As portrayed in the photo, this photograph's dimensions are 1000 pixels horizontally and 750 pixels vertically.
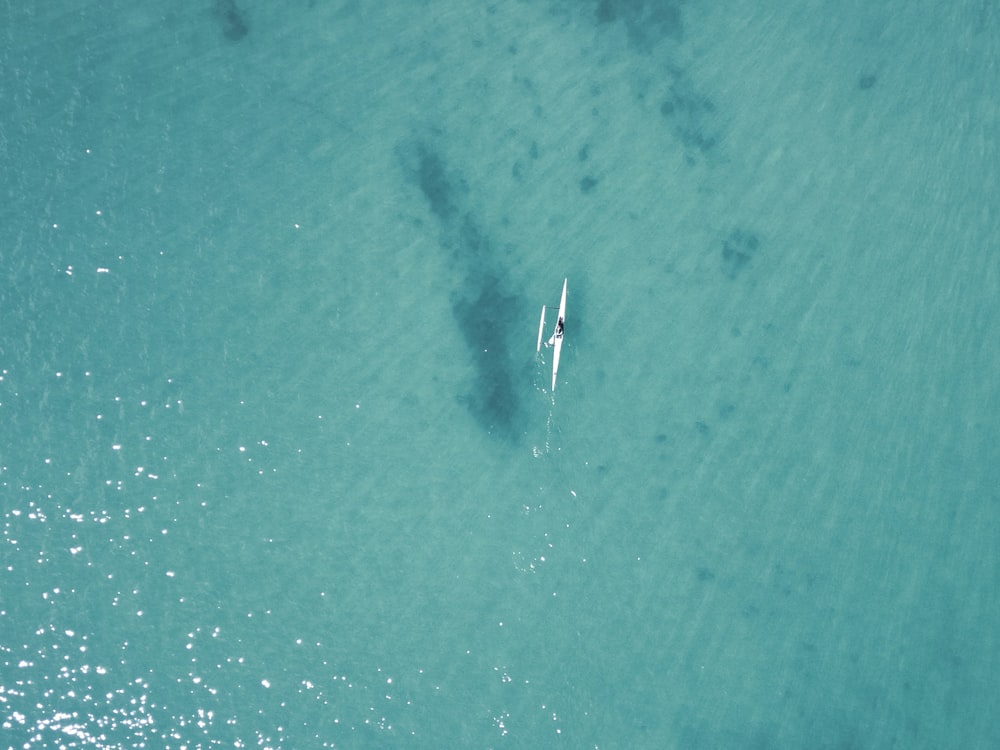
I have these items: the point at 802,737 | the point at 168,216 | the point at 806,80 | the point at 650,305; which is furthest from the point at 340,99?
the point at 802,737

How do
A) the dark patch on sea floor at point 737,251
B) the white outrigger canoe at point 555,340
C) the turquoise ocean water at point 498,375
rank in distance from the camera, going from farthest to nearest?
the dark patch on sea floor at point 737,251, the white outrigger canoe at point 555,340, the turquoise ocean water at point 498,375

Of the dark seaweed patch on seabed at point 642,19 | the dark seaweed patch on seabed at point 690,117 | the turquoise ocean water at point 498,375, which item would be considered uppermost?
the dark seaweed patch on seabed at point 642,19

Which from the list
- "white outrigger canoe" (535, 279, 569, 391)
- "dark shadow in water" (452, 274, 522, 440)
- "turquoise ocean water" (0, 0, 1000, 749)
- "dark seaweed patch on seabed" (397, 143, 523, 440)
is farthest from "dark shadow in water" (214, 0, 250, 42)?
"white outrigger canoe" (535, 279, 569, 391)

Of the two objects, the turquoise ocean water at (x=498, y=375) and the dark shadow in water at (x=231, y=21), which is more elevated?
the dark shadow in water at (x=231, y=21)

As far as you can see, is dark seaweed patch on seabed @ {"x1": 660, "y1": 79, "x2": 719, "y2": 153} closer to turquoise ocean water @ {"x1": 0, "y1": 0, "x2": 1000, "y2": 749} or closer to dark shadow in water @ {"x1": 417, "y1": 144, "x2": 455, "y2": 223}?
turquoise ocean water @ {"x1": 0, "y1": 0, "x2": 1000, "y2": 749}

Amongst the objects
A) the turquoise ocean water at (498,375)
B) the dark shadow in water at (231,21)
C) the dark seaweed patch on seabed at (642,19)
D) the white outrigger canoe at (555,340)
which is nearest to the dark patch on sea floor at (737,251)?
the turquoise ocean water at (498,375)

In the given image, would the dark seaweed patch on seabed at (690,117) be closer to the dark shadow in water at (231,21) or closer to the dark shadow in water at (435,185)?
the dark shadow in water at (435,185)

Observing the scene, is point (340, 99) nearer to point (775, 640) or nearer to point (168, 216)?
point (168, 216)
